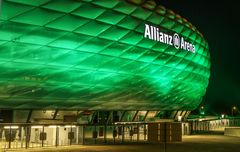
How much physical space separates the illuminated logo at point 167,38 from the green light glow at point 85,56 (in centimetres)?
54

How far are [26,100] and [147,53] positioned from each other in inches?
510

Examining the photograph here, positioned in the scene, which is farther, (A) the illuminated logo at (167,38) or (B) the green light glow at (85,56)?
(A) the illuminated logo at (167,38)

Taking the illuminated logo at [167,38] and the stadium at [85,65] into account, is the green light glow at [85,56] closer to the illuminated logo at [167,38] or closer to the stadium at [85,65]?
the stadium at [85,65]

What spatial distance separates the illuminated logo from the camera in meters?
35.3

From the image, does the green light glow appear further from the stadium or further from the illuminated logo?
the illuminated logo

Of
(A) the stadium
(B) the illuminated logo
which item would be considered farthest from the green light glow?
(B) the illuminated logo

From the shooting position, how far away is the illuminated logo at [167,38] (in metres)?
35.3

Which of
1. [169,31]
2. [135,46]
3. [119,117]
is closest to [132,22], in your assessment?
[135,46]

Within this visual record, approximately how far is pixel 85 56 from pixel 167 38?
11813 mm

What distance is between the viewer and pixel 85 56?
99.3 ft

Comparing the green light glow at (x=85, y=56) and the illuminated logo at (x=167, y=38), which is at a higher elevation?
the illuminated logo at (x=167, y=38)

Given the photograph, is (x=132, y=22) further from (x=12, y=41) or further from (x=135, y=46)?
(x=12, y=41)

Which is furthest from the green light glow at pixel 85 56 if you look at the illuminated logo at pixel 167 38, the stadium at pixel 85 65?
the illuminated logo at pixel 167 38

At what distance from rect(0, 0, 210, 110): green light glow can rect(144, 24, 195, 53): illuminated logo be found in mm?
539
